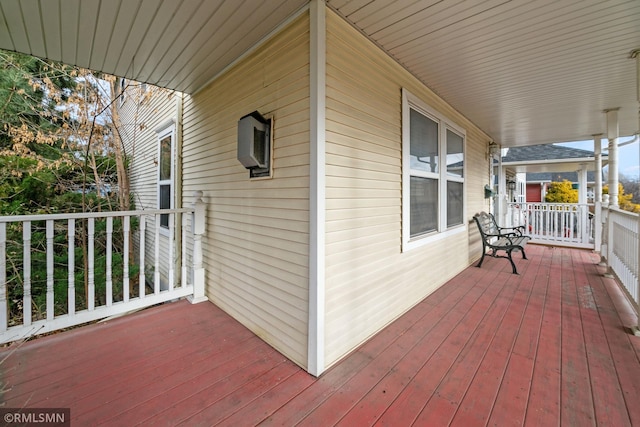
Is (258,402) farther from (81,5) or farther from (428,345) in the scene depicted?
(81,5)

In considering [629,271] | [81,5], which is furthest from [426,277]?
[81,5]

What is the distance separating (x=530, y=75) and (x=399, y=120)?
1.71 meters

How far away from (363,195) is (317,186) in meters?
0.59

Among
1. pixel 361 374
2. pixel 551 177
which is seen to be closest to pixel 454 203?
pixel 361 374

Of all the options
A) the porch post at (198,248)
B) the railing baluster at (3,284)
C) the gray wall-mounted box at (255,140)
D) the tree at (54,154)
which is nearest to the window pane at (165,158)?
the tree at (54,154)

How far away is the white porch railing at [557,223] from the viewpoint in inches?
252

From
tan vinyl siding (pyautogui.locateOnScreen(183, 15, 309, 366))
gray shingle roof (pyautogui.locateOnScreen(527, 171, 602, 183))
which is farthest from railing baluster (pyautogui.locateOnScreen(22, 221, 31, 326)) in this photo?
gray shingle roof (pyautogui.locateOnScreen(527, 171, 602, 183))

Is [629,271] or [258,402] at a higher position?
[629,271]

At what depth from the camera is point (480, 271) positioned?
14.4 ft

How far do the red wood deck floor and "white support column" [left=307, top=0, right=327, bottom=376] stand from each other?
12.7 inches

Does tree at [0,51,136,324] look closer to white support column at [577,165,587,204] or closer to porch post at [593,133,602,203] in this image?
porch post at [593,133,602,203]

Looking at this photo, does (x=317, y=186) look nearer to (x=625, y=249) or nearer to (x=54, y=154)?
(x=625, y=249)

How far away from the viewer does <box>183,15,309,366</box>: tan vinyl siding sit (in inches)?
76.9

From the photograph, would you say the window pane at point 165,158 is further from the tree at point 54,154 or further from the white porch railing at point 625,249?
the white porch railing at point 625,249
